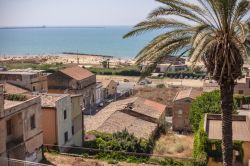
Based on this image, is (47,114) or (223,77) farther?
(47,114)

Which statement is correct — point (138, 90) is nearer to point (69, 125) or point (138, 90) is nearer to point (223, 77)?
point (69, 125)

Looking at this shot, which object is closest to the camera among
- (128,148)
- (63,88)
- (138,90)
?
(128,148)

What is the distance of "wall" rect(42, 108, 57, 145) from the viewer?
33.3 m

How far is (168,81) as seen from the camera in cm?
10400

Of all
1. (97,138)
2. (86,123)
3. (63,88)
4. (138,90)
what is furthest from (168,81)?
(97,138)

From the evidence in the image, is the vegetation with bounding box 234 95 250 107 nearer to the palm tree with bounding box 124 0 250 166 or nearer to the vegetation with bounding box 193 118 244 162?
the vegetation with bounding box 193 118 244 162

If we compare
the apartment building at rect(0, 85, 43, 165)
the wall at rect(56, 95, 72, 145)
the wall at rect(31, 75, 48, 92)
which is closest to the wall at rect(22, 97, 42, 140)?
the apartment building at rect(0, 85, 43, 165)

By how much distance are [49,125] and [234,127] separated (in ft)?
51.9

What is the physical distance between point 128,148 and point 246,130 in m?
10.4

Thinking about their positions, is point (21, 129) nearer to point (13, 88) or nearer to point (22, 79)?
point (13, 88)

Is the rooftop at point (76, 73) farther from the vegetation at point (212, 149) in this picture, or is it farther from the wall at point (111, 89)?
the vegetation at point (212, 149)

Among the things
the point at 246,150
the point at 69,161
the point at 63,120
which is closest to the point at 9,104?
the point at 69,161

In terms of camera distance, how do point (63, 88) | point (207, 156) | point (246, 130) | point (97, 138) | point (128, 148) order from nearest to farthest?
point (207, 156) → point (246, 130) → point (128, 148) → point (97, 138) → point (63, 88)

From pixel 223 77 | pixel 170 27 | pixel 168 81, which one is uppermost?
pixel 170 27
